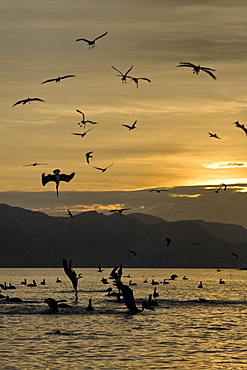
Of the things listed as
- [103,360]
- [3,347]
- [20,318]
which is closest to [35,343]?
[3,347]

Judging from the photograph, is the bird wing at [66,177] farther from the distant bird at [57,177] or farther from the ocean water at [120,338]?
the ocean water at [120,338]

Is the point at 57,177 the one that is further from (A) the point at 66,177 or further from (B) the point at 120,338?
(B) the point at 120,338

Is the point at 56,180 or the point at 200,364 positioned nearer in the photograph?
the point at 56,180

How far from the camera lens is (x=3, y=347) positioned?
188 feet

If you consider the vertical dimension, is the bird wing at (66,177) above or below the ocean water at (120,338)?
above

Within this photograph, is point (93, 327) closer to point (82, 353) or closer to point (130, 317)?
point (130, 317)

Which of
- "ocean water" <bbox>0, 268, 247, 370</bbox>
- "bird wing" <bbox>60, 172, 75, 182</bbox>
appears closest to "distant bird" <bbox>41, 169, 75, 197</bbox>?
"bird wing" <bbox>60, 172, 75, 182</bbox>

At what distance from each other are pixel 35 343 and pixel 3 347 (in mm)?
3492

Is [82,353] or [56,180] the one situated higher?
[56,180]

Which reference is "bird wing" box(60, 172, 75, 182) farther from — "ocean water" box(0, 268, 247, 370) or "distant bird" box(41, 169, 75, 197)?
"ocean water" box(0, 268, 247, 370)

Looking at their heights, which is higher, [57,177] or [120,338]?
[57,177]

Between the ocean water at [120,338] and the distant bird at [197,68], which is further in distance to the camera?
the ocean water at [120,338]

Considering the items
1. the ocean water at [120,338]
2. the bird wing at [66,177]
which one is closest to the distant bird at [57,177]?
the bird wing at [66,177]

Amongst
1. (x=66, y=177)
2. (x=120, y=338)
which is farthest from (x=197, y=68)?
(x=120, y=338)
